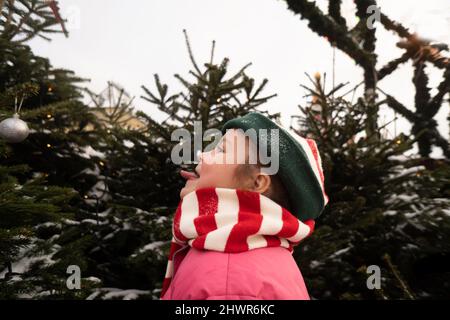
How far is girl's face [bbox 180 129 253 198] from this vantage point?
1.58 meters

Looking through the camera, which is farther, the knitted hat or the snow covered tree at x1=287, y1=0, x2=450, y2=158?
the snow covered tree at x1=287, y1=0, x2=450, y2=158

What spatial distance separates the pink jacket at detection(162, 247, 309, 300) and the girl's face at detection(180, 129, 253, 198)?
0.31 meters

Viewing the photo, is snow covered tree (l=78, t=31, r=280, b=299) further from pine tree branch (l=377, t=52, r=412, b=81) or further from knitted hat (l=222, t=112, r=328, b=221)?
pine tree branch (l=377, t=52, r=412, b=81)

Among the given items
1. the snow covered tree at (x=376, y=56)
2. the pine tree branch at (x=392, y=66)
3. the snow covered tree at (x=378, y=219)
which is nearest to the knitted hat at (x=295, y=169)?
the snow covered tree at (x=378, y=219)

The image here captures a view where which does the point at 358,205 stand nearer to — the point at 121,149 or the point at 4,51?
the point at 121,149

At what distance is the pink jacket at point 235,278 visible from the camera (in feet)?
3.94

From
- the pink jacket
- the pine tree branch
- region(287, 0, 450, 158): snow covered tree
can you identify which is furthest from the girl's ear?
the pine tree branch

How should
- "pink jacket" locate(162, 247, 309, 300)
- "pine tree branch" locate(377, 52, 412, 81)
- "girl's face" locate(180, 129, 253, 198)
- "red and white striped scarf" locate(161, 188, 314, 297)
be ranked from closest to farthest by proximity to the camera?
"pink jacket" locate(162, 247, 309, 300) < "red and white striped scarf" locate(161, 188, 314, 297) < "girl's face" locate(180, 129, 253, 198) < "pine tree branch" locate(377, 52, 412, 81)

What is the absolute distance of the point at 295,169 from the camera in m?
1.63

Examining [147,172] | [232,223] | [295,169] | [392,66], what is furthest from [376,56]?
[232,223]

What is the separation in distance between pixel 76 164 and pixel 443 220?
399 centimetres

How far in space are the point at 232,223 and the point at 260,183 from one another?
0.88 feet

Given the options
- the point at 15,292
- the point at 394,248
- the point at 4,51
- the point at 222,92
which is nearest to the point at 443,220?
the point at 394,248

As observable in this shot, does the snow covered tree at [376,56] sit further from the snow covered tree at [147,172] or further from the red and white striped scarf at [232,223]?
the red and white striped scarf at [232,223]
